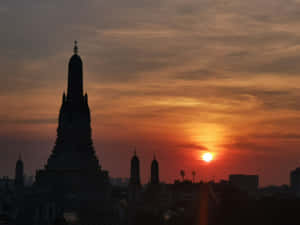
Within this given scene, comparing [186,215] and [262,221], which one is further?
[186,215]

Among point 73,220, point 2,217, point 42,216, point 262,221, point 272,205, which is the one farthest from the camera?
point 42,216

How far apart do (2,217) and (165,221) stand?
1556 inches

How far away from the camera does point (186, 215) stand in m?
154

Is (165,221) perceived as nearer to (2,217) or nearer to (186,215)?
(186,215)

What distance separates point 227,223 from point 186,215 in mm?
20176

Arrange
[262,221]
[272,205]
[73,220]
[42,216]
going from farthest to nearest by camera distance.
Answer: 1. [42,216]
2. [73,220]
3. [272,205]
4. [262,221]

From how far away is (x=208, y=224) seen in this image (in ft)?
447

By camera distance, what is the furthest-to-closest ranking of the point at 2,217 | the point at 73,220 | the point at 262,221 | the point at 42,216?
the point at 42,216 → the point at 2,217 → the point at 73,220 → the point at 262,221

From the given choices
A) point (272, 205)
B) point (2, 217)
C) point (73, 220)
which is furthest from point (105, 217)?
point (272, 205)

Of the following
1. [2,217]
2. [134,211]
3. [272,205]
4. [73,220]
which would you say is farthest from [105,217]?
[272,205]

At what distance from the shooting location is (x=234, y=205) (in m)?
154

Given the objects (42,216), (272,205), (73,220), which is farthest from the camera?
(42,216)

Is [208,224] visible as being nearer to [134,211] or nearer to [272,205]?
[272,205]

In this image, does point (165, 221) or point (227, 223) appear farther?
point (165, 221)
